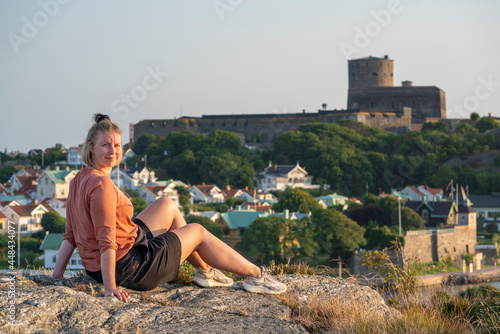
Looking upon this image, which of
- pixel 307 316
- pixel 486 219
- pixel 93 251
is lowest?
pixel 486 219

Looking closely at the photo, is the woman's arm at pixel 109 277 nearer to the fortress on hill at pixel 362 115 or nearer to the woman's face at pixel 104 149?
the woman's face at pixel 104 149

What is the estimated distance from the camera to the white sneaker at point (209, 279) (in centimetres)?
448

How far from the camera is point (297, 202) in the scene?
37094mm

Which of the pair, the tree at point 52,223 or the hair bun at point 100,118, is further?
the tree at point 52,223

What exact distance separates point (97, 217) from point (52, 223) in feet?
99.4

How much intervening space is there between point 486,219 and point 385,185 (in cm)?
1066

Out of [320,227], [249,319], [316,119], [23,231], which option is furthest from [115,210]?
[316,119]

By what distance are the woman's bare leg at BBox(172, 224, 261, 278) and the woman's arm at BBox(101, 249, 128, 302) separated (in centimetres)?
46

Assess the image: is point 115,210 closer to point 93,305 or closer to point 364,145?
point 93,305

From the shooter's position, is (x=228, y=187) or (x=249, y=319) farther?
(x=228, y=187)

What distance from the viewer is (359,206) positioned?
36.3m

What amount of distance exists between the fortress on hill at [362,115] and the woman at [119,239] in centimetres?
5927

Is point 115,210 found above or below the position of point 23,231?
above

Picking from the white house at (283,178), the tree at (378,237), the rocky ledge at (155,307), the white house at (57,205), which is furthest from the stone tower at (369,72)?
the rocky ledge at (155,307)
